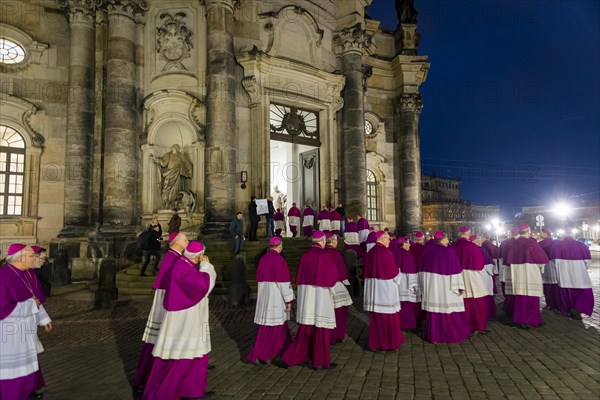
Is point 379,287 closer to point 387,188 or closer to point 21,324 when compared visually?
point 21,324

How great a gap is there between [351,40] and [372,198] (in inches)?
367

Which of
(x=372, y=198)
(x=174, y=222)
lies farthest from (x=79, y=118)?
(x=372, y=198)

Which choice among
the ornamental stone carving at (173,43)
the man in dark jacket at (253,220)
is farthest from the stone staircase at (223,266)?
the ornamental stone carving at (173,43)

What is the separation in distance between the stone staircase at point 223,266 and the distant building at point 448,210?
53.2m

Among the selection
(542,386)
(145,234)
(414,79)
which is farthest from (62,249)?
(414,79)

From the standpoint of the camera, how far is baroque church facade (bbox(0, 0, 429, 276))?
16594 mm

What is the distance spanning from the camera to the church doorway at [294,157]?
1972cm

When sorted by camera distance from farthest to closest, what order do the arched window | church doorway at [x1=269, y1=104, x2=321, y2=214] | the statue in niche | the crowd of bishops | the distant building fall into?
the distant building → the statue in niche → church doorway at [x1=269, y1=104, x2=321, y2=214] → the arched window → the crowd of bishops

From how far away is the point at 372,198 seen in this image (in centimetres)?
2562

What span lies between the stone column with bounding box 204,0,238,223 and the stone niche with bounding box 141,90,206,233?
2.52ft

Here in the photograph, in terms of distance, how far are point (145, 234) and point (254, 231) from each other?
13.3 feet

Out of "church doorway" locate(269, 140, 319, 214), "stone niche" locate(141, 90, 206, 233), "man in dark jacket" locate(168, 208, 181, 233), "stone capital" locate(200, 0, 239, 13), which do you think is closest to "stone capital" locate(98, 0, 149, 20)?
"stone capital" locate(200, 0, 239, 13)

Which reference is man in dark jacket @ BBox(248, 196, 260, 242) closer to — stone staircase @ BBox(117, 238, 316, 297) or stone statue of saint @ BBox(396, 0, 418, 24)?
stone staircase @ BBox(117, 238, 316, 297)

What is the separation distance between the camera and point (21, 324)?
4.98 meters
